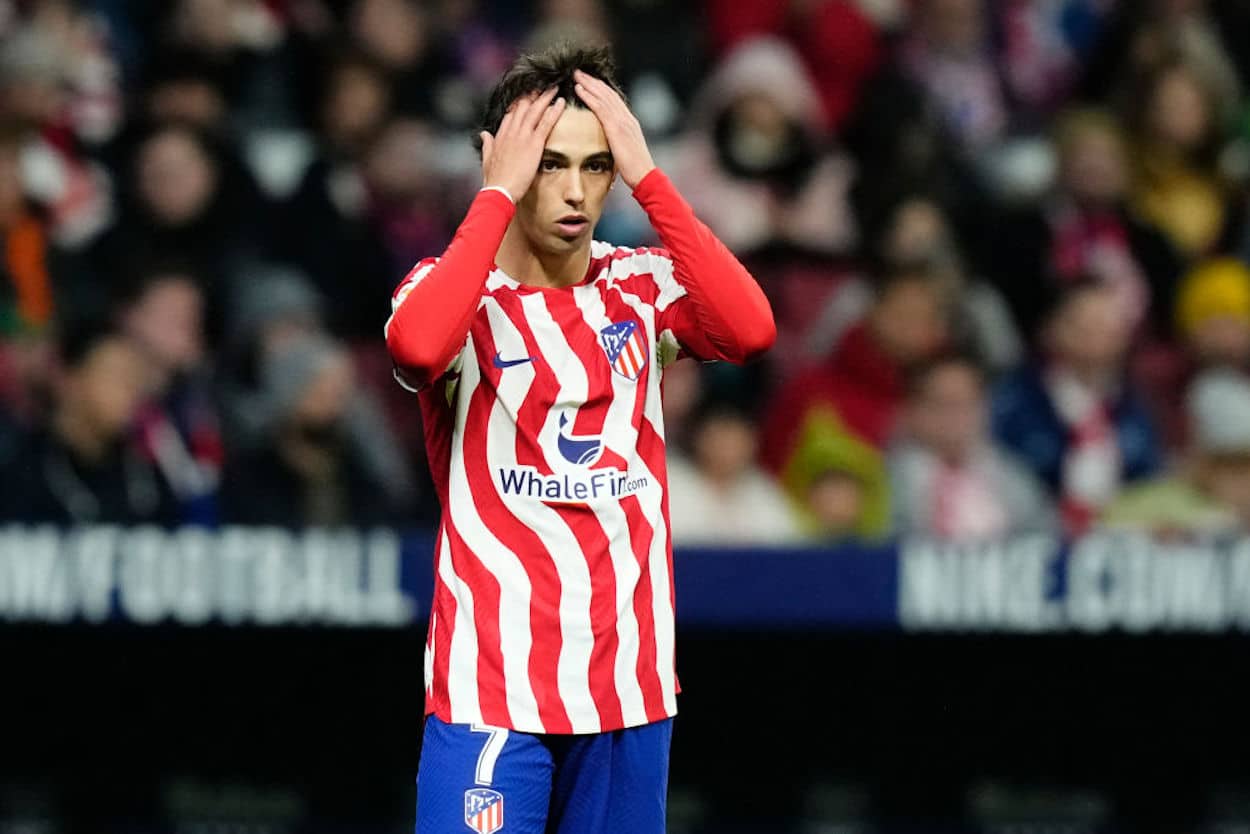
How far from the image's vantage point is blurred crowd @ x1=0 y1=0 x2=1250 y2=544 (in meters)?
6.55

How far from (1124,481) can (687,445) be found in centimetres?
153

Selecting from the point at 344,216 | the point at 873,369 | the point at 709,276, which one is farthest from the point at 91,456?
the point at 709,276

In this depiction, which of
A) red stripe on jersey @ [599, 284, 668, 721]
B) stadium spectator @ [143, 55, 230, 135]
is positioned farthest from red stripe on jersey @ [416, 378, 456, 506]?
stadium spectator @ [143, 55, 230, 135]

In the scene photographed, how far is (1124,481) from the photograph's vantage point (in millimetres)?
6883

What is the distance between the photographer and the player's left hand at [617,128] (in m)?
3.43

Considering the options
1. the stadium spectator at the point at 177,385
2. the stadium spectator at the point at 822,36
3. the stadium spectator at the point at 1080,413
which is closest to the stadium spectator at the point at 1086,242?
the stadium spectator at the point at 1080,413

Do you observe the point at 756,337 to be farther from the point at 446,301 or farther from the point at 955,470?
the point at 955,470

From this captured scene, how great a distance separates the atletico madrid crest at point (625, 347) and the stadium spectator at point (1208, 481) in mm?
3310

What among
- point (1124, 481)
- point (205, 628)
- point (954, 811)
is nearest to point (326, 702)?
point (205, 628)

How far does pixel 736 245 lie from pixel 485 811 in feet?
13.7

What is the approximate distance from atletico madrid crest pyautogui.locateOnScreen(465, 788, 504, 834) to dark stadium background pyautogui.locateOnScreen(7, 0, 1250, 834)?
2.81 meters

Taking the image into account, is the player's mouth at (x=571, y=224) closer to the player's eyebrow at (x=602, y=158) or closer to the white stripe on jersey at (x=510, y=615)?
the player's eyebrow at (x=602, y=158)

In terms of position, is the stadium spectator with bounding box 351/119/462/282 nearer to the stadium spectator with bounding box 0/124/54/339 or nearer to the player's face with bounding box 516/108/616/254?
the stadium spectator with bounding box 0/124/54/339

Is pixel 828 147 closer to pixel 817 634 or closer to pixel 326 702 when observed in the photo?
pixel 817 634
